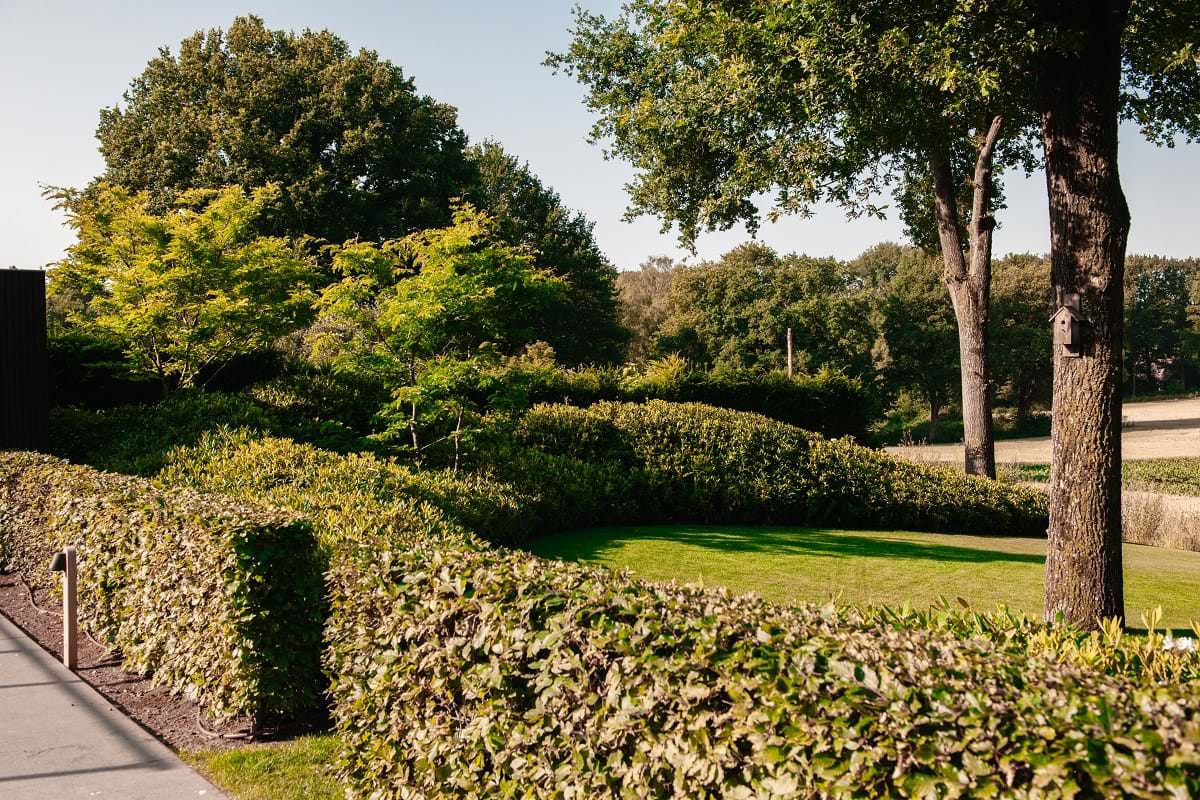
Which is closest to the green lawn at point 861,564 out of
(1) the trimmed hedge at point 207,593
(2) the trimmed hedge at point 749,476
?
(2) the trimmed hedge at point 749,476

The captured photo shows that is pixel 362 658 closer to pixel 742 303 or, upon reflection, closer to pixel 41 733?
pixel 41 733

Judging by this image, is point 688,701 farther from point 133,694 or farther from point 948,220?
point 948,220

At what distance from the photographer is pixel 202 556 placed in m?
5.78

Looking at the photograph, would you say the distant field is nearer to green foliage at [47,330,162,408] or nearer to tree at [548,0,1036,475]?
tree at [548,0,1036,475]

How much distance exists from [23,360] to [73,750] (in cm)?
971

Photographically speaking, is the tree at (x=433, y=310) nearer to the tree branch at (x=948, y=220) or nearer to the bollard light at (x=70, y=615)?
the bollard light at (x=70, y=615)

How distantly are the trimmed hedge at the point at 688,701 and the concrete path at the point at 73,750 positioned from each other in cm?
117

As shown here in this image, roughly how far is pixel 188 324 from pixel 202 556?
9989mm

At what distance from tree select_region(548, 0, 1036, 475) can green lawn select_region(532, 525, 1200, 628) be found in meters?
5.15

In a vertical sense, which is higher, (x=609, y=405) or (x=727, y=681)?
(x=609, y=405)

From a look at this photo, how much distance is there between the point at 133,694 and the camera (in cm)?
639

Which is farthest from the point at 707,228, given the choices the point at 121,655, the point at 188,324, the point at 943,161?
the point at 121,655

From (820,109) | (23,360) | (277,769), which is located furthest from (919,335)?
(277,769)

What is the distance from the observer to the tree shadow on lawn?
1247 cm
